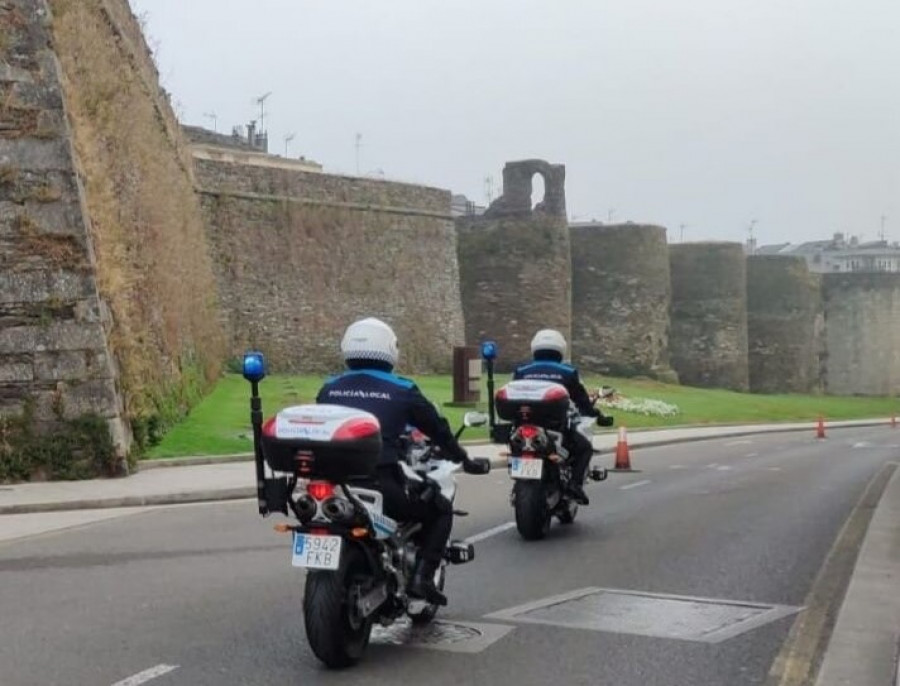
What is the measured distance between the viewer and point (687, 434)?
31.6 m

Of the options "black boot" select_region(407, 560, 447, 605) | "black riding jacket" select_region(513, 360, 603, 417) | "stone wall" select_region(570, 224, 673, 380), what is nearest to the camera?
"black boot" select_region(407, 560, 447, 605)

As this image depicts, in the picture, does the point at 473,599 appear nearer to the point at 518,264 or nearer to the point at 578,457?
the point at 578,457

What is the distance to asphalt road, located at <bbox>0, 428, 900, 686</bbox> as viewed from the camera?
685cm

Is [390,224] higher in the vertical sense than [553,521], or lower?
higher

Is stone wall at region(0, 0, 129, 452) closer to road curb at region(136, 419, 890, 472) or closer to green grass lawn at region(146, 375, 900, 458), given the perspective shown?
road curb at region(136, 419, 890, 472)

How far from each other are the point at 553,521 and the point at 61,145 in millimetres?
8994

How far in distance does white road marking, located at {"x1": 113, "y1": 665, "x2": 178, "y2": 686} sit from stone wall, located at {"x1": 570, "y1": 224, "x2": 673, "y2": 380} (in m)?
48.9

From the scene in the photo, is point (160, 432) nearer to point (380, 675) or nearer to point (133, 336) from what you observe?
point (133, 336)

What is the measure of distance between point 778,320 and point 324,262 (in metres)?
29.4

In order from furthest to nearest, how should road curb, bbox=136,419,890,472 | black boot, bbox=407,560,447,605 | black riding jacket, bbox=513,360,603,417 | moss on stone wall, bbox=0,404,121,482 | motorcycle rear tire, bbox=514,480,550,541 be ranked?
road curb, bbox=136,419,890,472
moss on stone wall, bbox=0,404,121,482
black riding jacket, bbox=513,360,603,417
motorcycle rear tire, bbox=514,480,550,541
black boot, bbox=407,560,447,605

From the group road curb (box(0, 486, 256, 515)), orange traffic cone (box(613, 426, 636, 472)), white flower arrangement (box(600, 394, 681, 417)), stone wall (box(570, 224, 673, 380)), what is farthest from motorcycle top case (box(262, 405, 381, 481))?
stone wall (box(570, 224, 673, 380))

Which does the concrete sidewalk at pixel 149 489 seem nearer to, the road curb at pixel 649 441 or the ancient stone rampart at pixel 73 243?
the road curb at pixel 649 441

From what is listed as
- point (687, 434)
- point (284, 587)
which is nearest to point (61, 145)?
point (284, 587)

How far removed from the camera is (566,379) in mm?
12219
